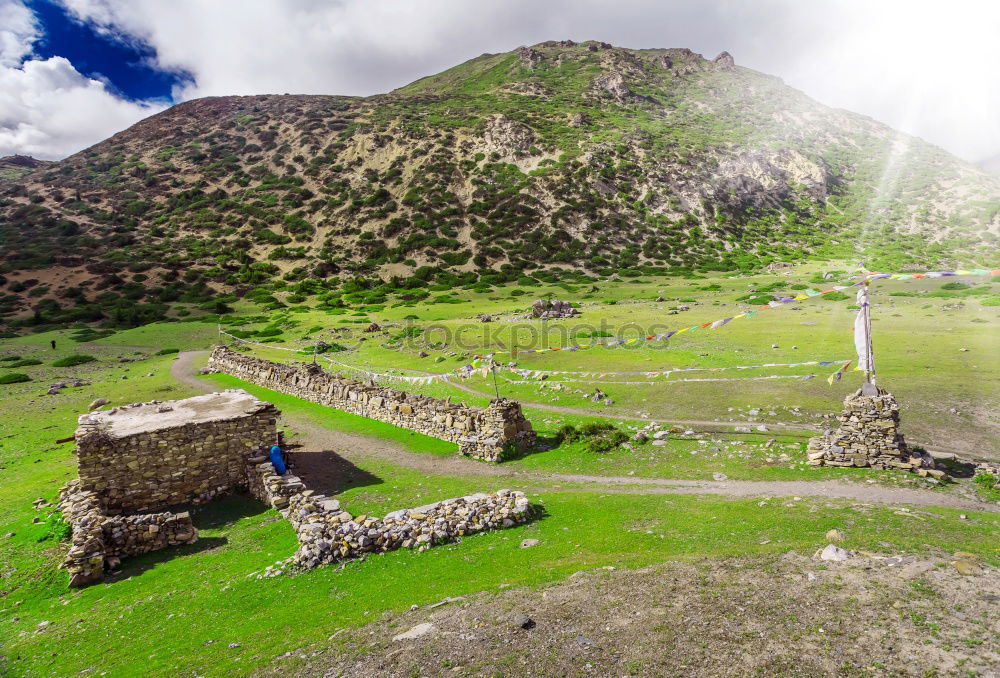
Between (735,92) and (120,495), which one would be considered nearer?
(120,495)

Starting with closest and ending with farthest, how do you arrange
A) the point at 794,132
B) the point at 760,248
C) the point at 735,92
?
the point at 760,248 < the point at 794,132 < the point at 735,92

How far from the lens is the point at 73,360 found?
35.8 meters

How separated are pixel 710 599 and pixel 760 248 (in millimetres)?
91042

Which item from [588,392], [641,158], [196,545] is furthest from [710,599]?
[641,158]

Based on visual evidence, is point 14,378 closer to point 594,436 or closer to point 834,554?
point 594,436

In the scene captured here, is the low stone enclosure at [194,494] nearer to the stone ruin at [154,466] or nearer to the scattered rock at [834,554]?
the stone ruin at [154,466]

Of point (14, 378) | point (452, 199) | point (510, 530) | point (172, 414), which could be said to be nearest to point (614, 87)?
point (452, 199)

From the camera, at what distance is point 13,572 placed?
32.1 feet

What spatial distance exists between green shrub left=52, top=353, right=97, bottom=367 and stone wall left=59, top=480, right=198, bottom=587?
30.9 m

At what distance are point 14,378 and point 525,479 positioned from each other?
34.0 meters

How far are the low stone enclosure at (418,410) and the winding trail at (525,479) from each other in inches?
30.2

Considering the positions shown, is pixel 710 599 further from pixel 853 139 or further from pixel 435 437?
pixel 853 139

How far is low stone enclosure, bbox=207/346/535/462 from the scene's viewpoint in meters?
15.8

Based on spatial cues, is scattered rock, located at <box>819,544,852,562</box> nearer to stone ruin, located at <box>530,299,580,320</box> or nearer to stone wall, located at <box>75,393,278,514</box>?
stone wall, located at <box>75,393,278,514</box>
